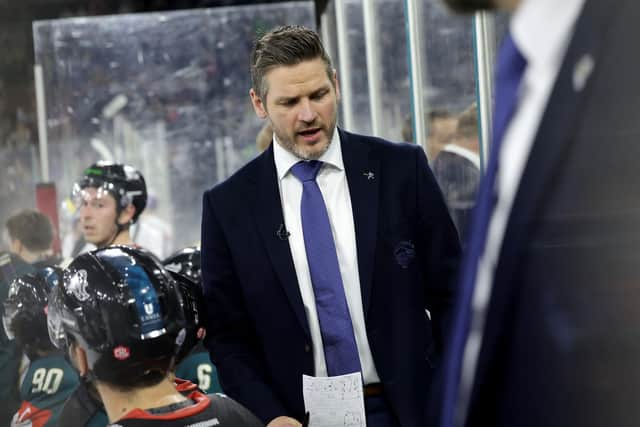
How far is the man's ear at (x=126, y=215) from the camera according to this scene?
415 cm

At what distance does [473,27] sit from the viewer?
10.8ft

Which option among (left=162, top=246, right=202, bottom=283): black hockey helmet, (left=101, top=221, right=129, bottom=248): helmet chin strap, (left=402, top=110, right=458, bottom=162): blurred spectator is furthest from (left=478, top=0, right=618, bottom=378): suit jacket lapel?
(left=101, top=221, right=129, bottom=248): helmet chin strap

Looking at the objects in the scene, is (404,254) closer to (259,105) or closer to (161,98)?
(259,105)

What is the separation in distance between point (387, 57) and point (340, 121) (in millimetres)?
3084

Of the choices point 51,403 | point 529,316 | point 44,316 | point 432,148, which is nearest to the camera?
point 529,316

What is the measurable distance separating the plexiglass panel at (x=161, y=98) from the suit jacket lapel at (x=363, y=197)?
A: 6706 mm

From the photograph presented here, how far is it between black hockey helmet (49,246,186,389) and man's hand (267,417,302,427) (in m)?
0.25

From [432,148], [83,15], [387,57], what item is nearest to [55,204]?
[83,15]

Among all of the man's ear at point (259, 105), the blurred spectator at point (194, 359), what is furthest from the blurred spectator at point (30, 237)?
the man's ear at point (259, 105)

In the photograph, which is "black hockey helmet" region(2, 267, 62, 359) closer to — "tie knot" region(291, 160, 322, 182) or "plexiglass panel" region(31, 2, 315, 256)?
"tie knot" region(291, 160, 322, 182)

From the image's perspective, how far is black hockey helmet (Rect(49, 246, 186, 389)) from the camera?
200 cm

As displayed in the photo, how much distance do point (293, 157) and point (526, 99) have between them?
1.43 metres

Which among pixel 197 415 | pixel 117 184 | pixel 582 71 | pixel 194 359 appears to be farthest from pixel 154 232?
pixel 582 71

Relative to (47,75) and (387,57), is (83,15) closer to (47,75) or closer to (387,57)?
(47,75)
